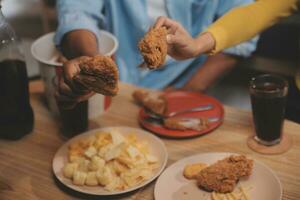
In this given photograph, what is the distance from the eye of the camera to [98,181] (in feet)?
3.22

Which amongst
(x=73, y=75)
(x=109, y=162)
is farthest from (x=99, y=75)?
(x=109, y=162)

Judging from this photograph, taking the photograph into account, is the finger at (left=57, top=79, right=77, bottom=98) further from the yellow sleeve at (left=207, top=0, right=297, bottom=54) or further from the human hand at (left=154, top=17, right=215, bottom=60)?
the yellow sleeve at (left=207, top=0, right=297, bottom=54)

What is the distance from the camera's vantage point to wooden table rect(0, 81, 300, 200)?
3.22 ft

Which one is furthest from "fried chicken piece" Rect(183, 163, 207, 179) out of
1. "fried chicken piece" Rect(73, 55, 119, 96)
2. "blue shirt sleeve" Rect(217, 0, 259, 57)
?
"blue shirt sleeve" Rect(217, 0, 259, 57)

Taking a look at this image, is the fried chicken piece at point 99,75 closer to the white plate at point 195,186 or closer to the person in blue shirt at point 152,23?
the white plate at point 195,186

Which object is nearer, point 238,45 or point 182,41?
point 182,41

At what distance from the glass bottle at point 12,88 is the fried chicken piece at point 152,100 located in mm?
321

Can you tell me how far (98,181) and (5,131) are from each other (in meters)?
0.35

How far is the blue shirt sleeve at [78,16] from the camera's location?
1389 mm

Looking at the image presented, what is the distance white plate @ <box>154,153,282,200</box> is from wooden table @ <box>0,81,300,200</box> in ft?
0.11

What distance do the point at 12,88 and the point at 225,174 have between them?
23.0 inches

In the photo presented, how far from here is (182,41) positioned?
1127mm

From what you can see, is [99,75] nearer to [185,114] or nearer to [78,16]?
[185,114]

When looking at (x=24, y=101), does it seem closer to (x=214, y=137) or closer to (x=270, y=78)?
(x=214, y=137)
